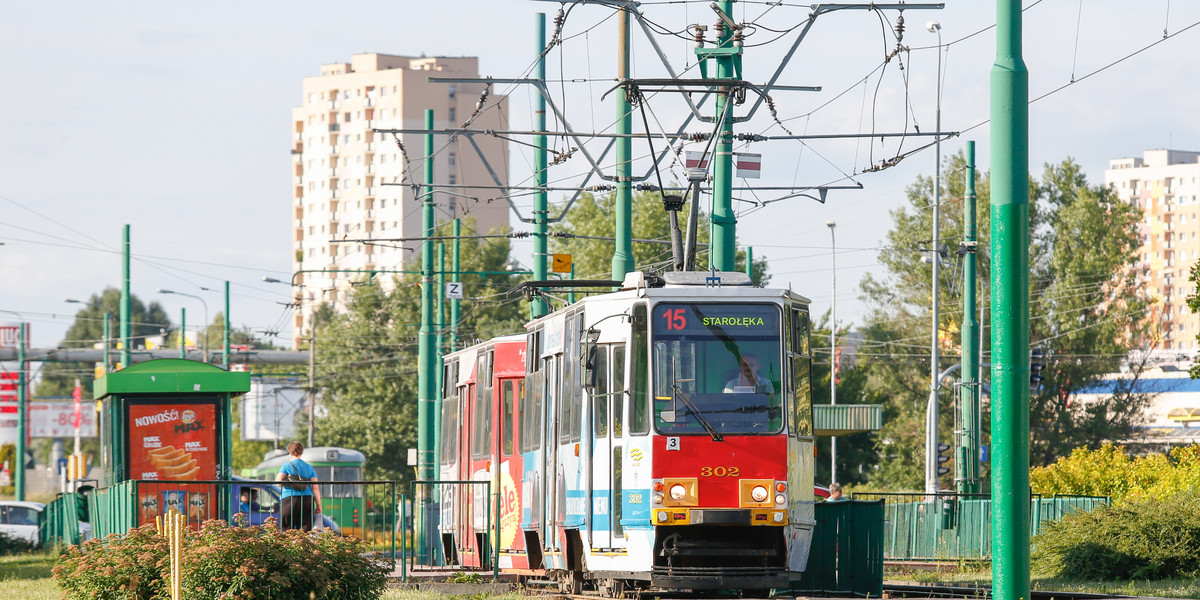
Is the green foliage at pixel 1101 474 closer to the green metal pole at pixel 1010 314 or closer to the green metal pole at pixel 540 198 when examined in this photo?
the green metal pole at pixel 540 198

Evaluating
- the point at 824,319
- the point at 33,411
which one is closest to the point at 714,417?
the point at 824,319

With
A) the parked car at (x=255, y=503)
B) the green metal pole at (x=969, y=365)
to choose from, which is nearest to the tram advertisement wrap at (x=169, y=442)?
the parked car at (x=255, y=503)

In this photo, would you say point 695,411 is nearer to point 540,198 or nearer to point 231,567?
point 231,567

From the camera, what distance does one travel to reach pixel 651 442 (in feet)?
50.3

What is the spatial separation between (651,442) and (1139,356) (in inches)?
2420

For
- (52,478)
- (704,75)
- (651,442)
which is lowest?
(52,478)

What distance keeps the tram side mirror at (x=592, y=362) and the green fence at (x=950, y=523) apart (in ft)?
33.8

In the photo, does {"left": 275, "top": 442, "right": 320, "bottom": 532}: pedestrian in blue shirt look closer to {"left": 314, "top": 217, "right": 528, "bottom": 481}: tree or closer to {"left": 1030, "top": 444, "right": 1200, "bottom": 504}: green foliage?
{"left": 1030, "top": 444, "right": 1200, "bottom": 504}: green foliage

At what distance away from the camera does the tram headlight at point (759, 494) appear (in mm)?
15304

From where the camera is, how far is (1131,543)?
19969 millimetres

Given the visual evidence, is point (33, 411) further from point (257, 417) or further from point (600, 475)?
point (600, 475)

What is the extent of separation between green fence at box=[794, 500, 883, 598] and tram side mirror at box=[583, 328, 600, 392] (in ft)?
10.6

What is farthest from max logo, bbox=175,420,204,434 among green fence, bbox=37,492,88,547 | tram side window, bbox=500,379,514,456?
green fence, bbox=37,492,88,547

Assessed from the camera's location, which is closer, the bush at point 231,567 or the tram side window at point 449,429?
the bush at point 231,567
